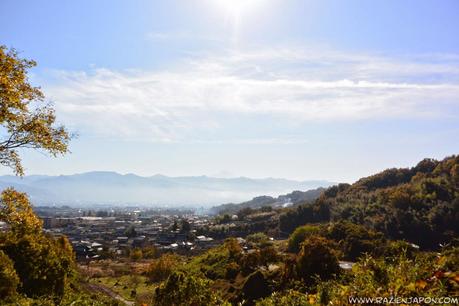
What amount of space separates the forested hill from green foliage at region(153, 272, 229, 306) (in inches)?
2335

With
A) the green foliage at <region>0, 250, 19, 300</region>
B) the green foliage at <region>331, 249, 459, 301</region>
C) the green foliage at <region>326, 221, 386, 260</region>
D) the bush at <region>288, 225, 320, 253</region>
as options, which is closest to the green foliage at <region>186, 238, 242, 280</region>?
the green foliage at <region>326, 221, 386, 260</region>

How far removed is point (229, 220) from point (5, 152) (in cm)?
14411

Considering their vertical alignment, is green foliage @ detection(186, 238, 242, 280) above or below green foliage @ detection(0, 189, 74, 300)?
below

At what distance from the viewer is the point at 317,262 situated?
23.5 m

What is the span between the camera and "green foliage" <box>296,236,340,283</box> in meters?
23.3

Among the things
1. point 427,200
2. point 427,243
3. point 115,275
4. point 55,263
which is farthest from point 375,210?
point 55,263

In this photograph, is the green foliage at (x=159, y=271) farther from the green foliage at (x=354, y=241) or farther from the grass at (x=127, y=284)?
the green foliage at (x=354, y=241)

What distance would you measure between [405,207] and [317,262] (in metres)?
80.2

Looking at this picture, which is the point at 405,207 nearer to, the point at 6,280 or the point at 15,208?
the point at 6,280

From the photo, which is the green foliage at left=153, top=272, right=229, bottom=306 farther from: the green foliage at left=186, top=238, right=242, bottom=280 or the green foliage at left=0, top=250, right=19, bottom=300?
the green foliage at left=186, top=238, right=242, bottom=280

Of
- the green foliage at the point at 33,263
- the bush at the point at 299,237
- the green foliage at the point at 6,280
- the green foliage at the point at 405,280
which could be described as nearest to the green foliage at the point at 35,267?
the green foliage at the point at 33,263

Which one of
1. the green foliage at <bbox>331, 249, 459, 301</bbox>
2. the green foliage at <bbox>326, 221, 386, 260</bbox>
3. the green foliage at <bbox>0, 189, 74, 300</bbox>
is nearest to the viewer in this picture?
the green foliage at <bbox>331, 249, 459, 301</bbox>

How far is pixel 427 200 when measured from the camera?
95.2 m

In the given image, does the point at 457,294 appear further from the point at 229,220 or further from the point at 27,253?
the point at 229,220
